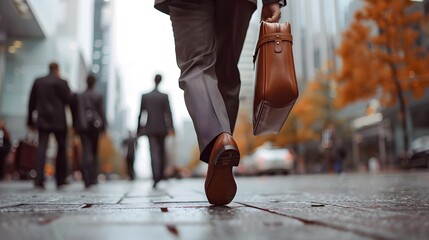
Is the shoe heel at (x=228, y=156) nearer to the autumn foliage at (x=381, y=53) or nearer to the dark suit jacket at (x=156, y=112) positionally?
the dark suit jacket at (x=156, y=112)

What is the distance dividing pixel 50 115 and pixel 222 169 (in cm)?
499

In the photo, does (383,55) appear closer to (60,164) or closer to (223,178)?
(60,164)

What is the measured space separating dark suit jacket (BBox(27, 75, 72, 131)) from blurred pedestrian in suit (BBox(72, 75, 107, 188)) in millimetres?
407

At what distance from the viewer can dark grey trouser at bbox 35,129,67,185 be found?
6.35 metres

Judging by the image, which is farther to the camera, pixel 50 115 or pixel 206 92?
pixel 50 115

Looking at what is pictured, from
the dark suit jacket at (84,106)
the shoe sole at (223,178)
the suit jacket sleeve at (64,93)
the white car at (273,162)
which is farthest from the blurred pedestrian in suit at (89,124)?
the white car at (273,162)

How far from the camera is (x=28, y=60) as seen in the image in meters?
21.9

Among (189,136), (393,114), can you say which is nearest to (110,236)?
(393,114)

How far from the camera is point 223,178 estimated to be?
2.07 m

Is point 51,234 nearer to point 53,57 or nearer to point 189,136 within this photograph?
point 53,57

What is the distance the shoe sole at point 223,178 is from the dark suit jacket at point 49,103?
487 cm

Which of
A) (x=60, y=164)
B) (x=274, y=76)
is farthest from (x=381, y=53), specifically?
(x=274, y=76)

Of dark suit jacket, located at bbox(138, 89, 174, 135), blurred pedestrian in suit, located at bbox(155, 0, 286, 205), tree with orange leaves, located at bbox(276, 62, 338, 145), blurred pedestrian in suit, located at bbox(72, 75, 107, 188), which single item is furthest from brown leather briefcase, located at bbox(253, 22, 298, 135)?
tree with orange leaves, located at bbox(276, 62, 338, 145)

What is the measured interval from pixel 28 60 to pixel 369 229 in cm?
2307
